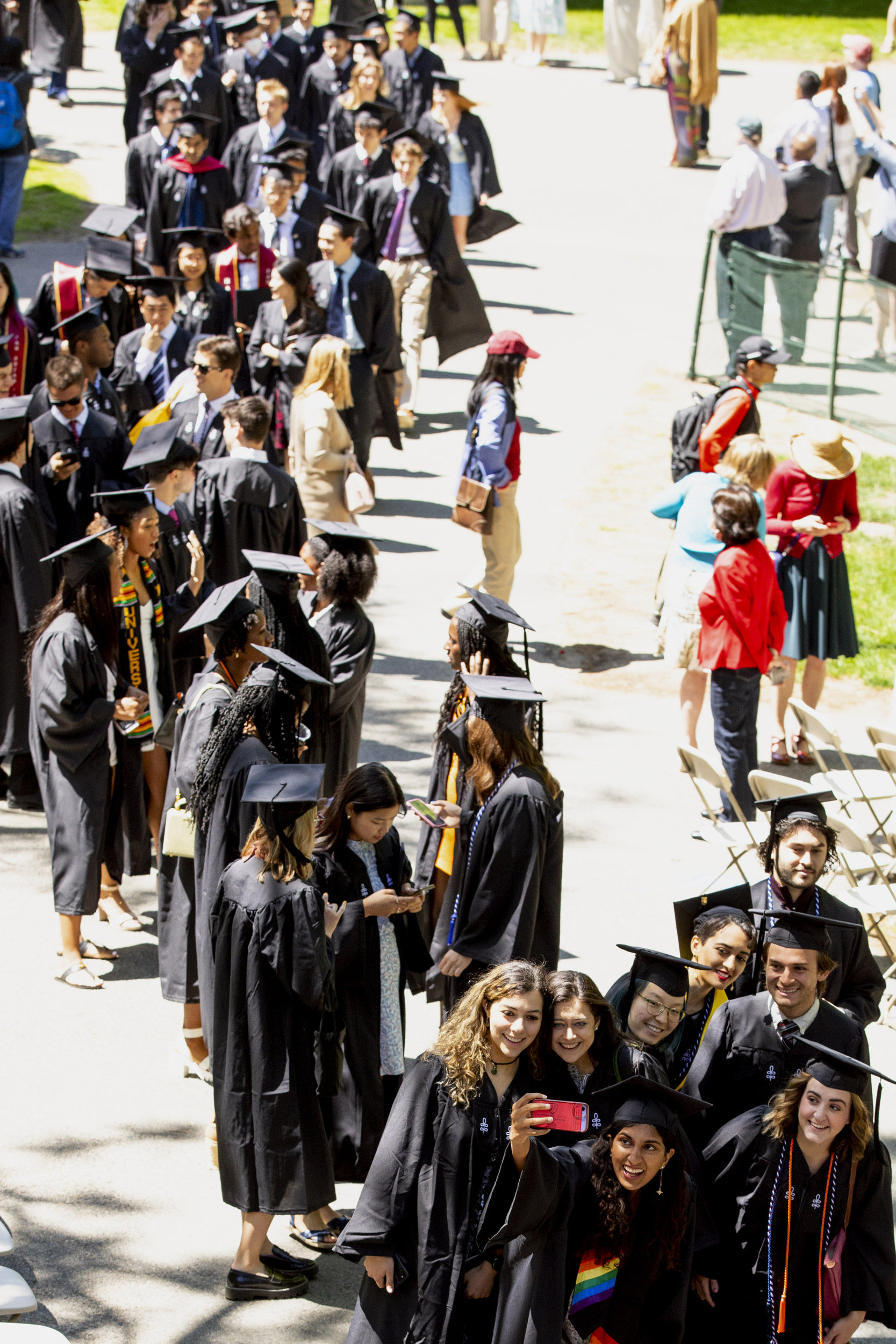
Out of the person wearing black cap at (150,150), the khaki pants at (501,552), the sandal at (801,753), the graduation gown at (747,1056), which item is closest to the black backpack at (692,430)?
the khaki pants at (501,552)

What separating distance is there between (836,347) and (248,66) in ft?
23.0

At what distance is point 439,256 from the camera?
13.1 meters

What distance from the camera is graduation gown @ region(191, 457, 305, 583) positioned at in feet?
26.6

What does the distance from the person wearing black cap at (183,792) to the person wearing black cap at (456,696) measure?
0.74 meters

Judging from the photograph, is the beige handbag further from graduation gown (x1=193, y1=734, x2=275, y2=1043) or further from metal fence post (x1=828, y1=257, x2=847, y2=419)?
metal fence post (x1=828, y1=257, x2=847, y2=419)

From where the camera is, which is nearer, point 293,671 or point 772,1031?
point 772,1031

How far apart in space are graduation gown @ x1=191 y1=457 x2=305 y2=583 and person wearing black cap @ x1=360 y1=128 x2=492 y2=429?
5281 mm

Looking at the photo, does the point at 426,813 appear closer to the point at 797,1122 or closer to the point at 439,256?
the point at 797,1122

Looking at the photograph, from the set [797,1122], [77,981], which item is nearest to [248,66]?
[77,981]

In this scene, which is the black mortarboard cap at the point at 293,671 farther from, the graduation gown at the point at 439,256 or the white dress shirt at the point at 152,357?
the graduation gown at the point at 439,256

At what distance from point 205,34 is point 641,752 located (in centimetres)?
1250

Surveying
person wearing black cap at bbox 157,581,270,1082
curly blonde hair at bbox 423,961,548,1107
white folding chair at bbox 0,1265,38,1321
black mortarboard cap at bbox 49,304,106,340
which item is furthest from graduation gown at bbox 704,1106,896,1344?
black mortarboard cap at bbox 49,304,106,340

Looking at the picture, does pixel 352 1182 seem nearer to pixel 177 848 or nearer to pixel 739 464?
pixel 177 848

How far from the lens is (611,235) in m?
19.6
